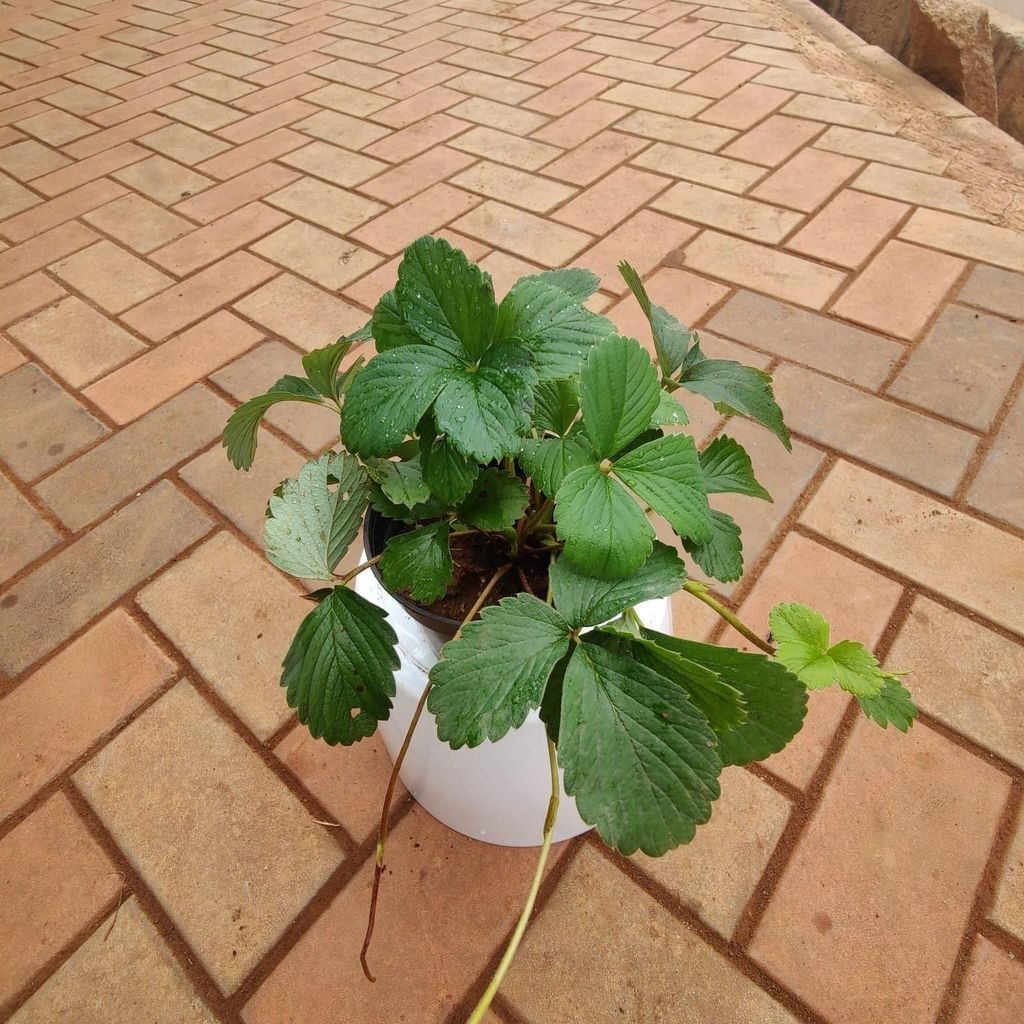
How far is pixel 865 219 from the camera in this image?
6.25 feet

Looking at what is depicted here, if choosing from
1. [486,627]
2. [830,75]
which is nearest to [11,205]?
[486,627]

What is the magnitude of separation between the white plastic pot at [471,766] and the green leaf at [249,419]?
6.9 inches

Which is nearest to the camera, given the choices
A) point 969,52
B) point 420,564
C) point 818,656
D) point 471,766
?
point 420,564

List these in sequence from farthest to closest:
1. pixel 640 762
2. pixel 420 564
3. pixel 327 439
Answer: pixel 327 439 → pixel 420 564 → pixel 640 762

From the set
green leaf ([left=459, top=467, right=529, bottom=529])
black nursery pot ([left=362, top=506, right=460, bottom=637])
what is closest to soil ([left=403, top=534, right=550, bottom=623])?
black nursery pot ([left=362, top=506, right=460, bottom=637])

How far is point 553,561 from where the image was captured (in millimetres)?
579

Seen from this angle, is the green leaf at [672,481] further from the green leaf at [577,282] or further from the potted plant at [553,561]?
the green leaf at [577,282]

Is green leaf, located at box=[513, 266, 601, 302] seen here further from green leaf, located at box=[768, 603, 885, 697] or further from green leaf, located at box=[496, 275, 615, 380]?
green leaf, located at box=[768, 603, 885, 697]

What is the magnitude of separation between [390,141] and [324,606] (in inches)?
84.8

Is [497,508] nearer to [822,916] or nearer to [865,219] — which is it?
[822,916]

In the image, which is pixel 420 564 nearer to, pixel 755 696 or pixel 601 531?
pixel 601 531

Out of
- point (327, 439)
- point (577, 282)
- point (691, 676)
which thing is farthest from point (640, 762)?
point (327, 439)

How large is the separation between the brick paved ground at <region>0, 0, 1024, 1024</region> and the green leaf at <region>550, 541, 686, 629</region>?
0.55 metres

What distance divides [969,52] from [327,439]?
2.51m
